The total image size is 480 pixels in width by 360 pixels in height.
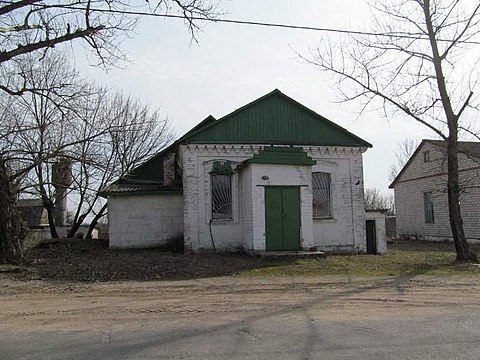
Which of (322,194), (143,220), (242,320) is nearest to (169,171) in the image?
(143,220)

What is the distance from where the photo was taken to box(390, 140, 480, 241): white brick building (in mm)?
28906

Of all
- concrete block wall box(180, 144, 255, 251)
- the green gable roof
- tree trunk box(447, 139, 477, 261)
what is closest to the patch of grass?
tree trunk box(447, 139, 477, 261)

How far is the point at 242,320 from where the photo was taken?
821 cm

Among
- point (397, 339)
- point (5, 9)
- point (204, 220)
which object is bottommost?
point (397, 339)

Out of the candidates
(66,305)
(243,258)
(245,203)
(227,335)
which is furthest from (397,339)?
(245,203)

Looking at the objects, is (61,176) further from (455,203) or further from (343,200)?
(455,203)

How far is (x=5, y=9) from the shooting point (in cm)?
1337

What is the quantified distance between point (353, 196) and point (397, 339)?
45.4 ft

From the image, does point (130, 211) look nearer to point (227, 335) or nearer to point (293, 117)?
point (293, 117)

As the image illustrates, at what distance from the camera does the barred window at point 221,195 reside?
64.9 ft

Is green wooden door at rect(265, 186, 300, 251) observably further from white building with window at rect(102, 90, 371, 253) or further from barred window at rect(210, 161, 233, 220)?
barred window at rect(210, 161, 233, 220)

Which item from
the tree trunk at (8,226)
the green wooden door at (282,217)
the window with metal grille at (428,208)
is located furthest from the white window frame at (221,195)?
the window with metal grille at (428,208)

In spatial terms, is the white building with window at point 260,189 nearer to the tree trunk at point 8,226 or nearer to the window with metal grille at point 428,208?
the tree trunk at point 8,226

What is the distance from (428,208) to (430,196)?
826 millimetres
